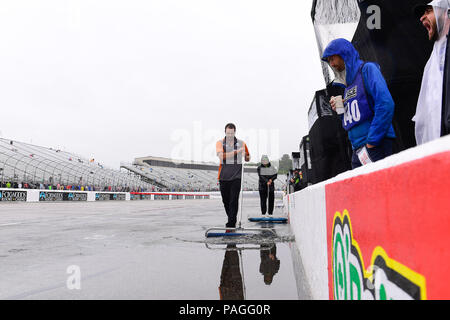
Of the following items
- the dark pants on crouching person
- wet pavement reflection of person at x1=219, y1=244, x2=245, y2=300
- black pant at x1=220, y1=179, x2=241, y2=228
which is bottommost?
wet pavement reflection of person at x1=219, y1=244, x2=245, y2=300

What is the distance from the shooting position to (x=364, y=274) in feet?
3.84

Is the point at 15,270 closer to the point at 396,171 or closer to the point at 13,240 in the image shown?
the point at 13,240

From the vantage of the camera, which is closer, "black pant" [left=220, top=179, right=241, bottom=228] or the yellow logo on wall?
the yellow logo on wall

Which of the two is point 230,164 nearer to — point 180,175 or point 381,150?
point 381,150

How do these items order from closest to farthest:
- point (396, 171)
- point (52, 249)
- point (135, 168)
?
point (396, 171) → point (52, 249) → point (135, 168)

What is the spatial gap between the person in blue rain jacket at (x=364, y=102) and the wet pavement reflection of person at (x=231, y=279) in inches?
56.1

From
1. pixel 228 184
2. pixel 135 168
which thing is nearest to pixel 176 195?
pixel 135 168

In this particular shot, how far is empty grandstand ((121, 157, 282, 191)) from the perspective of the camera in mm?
58219

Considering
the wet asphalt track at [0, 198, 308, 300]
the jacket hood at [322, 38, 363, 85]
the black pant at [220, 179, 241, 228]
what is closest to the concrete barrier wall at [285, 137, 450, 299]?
the wet asphalt track at [0, 198, 308, 300]

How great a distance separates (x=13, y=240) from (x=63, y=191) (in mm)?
26915

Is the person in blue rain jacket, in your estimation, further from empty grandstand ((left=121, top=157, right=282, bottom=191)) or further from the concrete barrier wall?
empty grandstand ((left=121, top=157, right=282, bottom=191))

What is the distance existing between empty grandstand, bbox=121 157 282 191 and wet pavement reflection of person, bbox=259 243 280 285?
1907 inches
